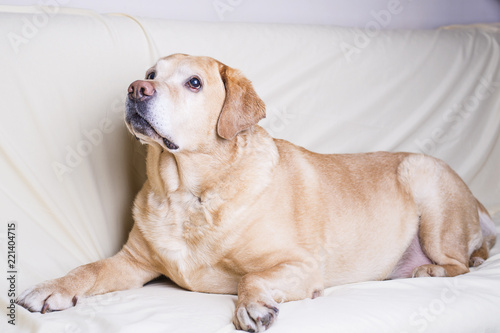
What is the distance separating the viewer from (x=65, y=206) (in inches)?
124

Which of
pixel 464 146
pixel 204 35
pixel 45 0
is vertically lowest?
pixel 464 146

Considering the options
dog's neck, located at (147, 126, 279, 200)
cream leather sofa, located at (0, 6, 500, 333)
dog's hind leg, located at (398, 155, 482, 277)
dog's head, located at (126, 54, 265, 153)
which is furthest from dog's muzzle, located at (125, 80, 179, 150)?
dog's hind leg, located at (398, 155, 482, 277)

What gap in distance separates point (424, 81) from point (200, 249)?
8.76 ft

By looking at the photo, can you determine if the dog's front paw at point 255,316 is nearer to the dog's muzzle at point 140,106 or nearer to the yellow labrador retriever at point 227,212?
the yellow labrador retriever at point 227,212

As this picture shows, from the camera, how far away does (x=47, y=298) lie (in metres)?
2.58

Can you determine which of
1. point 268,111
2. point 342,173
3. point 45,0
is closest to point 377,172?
point 342,173

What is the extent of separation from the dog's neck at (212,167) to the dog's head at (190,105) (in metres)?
0.07

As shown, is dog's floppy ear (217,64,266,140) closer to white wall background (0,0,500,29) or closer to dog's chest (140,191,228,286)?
dog's chest (140,191,228,286)

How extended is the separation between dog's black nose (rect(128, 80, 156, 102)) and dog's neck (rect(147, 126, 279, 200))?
0.35 m

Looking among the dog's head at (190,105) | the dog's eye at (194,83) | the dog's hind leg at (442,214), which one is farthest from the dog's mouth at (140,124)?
the dog's hind leg at (442,214)

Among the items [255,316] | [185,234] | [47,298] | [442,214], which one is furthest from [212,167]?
[442,214]

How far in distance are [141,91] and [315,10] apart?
8.72 ft

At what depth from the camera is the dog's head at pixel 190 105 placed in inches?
103

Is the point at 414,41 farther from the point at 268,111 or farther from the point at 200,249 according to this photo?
the point at 200,249
